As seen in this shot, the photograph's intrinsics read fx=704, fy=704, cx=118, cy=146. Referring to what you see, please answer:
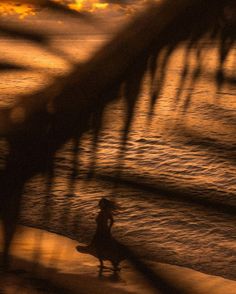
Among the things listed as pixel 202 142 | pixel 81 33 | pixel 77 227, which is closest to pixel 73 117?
pixel 202 142

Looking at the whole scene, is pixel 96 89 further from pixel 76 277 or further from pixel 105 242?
pixel 76 277

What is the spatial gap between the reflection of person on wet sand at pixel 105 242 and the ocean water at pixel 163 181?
0.14 ft

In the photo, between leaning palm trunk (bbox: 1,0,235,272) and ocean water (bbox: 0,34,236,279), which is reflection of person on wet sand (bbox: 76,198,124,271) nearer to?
ocean water (bbox: 0,34,236,279)

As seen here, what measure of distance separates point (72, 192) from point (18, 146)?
2.17 ft

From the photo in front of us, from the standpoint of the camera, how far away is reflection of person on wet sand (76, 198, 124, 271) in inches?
127

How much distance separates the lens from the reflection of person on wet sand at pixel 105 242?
10.5 ft

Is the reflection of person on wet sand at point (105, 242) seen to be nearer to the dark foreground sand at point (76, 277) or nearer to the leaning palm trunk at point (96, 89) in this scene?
the dark foreground sand at point (76, 277)

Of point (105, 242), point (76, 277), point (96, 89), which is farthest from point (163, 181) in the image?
point (96, 89)

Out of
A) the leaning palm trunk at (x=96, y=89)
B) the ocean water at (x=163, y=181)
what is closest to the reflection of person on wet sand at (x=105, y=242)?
the ocean water at (x=163, y=181)

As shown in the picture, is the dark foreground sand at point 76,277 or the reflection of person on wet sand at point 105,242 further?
the reflection of person on wet sand at point 105,242

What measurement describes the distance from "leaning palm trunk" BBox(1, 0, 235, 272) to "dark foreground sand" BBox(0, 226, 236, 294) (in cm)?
14

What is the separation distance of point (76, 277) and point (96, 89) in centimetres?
245

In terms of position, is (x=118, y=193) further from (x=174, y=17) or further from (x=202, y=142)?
(x=174, y=17)

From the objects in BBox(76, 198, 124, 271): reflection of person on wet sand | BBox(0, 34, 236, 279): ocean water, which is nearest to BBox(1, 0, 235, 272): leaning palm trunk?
BBox(0, 34, 236, 279): ocean water
